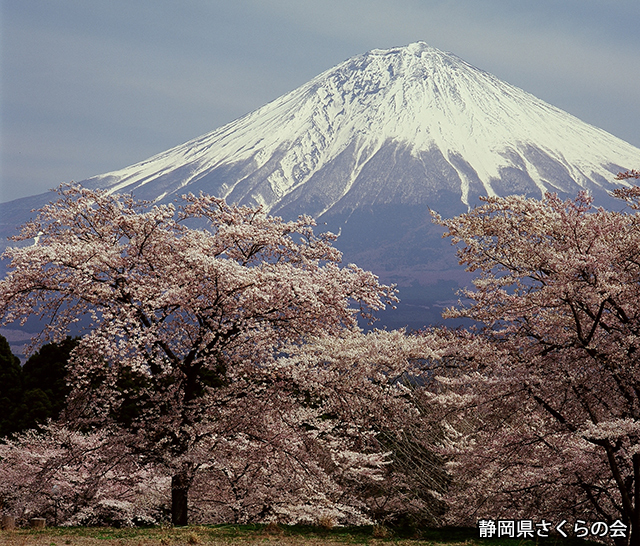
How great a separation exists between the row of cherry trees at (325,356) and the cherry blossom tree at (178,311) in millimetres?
45

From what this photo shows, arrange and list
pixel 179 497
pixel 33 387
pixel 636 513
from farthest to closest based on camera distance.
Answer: pixel 33 387
pixel 179 497
pixel 636 513

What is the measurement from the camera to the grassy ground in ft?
34.1

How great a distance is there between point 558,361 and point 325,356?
17.3 ft

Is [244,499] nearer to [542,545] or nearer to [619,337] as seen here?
[542,545]

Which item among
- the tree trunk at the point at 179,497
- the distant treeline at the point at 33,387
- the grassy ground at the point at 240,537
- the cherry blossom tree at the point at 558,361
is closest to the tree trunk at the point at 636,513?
the cherry blossom tree at the point at 558,361

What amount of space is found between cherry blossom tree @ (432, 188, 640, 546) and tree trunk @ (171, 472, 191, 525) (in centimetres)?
500

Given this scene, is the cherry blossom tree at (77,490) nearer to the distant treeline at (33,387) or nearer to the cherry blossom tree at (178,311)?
the cherry blossom tree at (178,311)

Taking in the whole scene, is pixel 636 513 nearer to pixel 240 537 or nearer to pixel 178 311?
pixel 240 537

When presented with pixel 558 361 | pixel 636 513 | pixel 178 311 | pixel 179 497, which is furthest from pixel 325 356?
pixel 636 513

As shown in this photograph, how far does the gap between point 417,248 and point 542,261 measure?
Answer: 7390 inches

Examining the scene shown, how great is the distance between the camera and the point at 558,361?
1044 centimetres

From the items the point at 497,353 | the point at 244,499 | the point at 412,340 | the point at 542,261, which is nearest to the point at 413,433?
the point at 412,340

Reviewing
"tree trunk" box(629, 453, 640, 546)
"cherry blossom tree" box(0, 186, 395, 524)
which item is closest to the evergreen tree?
"cherry blossom tree" box(0, 186, 395, 524)

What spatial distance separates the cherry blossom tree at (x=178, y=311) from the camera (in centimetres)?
1277
